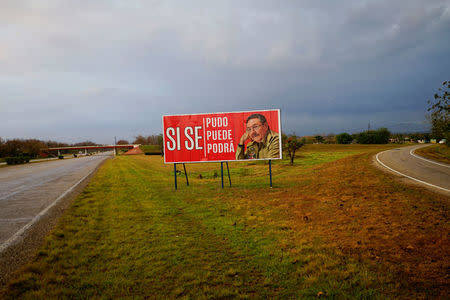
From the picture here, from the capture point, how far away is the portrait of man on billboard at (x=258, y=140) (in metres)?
11.8

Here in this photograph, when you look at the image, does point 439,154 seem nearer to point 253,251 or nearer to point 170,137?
point 170,137

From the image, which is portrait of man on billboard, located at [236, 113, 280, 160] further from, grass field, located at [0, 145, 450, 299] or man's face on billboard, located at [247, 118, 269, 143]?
grass field, located at [0, 145, 450, 299]

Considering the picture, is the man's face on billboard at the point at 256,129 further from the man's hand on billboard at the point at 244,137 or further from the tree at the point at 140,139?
the tree at the point at 140,139

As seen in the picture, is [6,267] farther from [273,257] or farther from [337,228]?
[337,228]

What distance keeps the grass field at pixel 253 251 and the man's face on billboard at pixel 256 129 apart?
4.07m

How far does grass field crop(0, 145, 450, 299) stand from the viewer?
359cm

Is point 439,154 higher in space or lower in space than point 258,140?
lower

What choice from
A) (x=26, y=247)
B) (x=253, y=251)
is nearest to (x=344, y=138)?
(x=253, y=251)

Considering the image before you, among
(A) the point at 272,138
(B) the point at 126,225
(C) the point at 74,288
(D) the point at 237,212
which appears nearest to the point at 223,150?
(A) the point at 272,138

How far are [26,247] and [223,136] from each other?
8597 millimetres

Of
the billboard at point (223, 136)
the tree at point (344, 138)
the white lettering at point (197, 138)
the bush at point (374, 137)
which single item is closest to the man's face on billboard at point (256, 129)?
the billboard at point (223, 136)

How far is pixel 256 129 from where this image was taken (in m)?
11.8

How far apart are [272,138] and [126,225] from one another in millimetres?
7748

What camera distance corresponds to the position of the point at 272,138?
1180 cm
